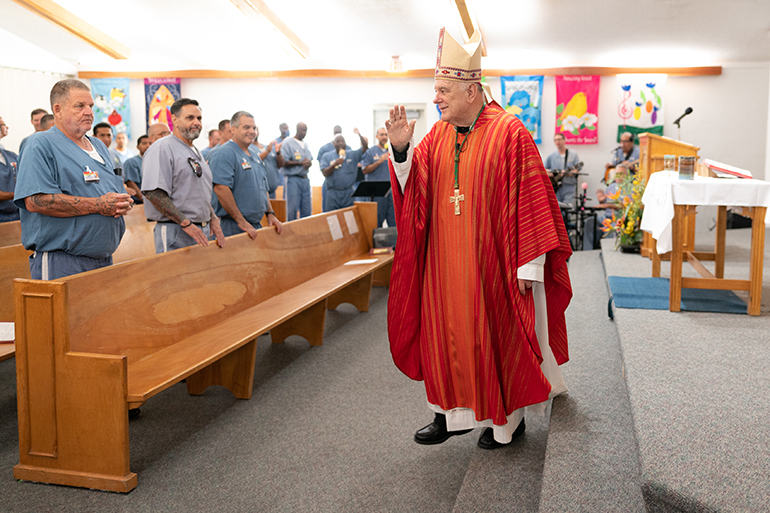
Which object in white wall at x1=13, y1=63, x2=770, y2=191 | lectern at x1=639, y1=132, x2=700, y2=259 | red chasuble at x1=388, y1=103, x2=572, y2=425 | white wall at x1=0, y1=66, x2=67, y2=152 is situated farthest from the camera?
white wall at x1=13, y1=63, x2=770, y2=191

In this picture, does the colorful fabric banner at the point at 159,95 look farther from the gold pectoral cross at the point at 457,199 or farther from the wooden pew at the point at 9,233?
the gold pectoral cross at the point at 457,199

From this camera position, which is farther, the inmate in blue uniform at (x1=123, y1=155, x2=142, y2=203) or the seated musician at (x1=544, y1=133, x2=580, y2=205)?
the seated musician at (x1=544, y1=133, x2=580, y2=205)

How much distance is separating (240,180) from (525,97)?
7153mm

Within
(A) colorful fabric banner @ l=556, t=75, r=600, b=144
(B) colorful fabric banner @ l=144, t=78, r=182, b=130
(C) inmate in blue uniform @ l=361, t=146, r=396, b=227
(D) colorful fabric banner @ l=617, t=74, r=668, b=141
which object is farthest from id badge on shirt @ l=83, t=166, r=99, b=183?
(B) colorful fabric banner @ l=144, t=78, r=182, b=130

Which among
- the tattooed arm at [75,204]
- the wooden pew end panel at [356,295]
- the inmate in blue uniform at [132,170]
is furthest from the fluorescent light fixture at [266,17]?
the tattooed arm at [75,204]

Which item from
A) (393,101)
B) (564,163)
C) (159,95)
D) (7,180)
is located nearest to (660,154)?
(564,163)

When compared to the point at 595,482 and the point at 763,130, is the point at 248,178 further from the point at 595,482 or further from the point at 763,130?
the point at 763,130

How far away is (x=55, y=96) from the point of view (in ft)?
8.74

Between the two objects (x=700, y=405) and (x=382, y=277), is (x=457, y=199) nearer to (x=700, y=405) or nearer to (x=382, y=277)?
(x=700, y=405)

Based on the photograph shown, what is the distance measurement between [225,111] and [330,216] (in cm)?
721

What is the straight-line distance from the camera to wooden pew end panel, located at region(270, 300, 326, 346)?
403 centimetres

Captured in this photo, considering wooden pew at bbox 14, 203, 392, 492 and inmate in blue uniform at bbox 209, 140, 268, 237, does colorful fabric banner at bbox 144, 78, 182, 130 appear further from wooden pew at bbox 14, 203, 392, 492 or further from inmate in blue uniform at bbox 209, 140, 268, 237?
wooden pew at bbox 14, 203, 392, 492

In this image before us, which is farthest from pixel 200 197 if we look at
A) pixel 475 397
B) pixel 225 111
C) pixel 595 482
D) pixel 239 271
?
pixel 225 111

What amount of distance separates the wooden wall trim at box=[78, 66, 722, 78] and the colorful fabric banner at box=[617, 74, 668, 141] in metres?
0.14
